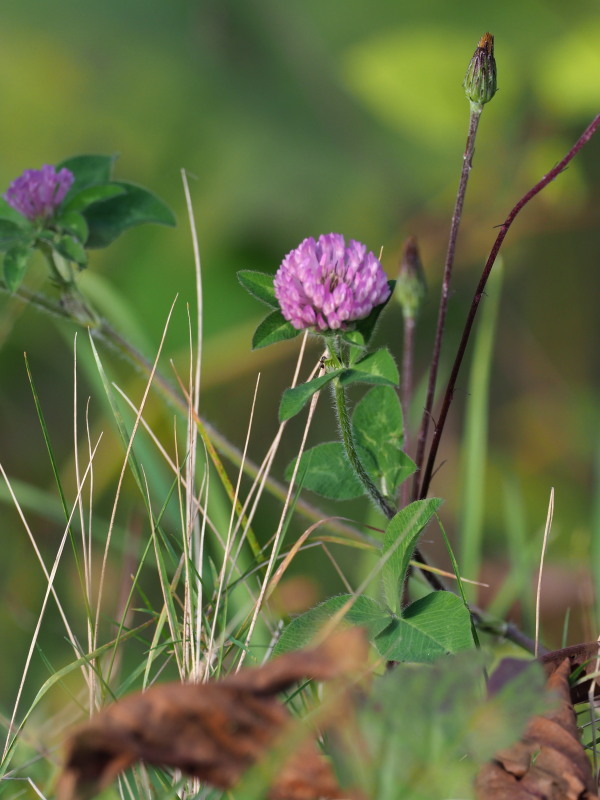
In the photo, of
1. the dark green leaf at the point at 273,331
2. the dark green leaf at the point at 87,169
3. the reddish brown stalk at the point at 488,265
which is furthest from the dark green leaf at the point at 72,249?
the reddish brown stalk at the point at 488,265

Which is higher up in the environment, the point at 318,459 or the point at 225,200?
the point at 225,200

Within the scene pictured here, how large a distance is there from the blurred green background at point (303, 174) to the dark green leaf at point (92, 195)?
79 cm

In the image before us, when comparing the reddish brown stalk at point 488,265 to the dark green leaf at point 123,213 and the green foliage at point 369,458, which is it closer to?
the green foliage at point 369,458

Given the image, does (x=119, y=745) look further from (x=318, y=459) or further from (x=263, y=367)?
(x=263, y=367)

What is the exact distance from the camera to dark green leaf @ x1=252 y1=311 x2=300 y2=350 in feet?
2.16

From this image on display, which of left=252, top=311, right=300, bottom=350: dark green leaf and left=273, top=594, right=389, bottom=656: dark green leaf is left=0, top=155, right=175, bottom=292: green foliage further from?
left=273, top=594, right=389, bottom=656: dark green leaf

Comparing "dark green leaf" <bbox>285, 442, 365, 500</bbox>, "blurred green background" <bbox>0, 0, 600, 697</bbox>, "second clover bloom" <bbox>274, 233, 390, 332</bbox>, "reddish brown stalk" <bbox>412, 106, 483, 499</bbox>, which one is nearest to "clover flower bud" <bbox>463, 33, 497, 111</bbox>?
"reddish brown stalk" <bbox>412, 106, 483, 499</bbox>

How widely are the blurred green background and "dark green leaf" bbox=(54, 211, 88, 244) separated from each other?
80 centimetres

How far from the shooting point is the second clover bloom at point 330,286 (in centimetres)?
61

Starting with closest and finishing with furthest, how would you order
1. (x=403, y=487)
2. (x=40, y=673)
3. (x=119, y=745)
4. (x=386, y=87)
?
(x=119, y=745) → (x=403, y=487) → (x=40, y=673) → (x=386, y=87)

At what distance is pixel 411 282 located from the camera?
0.90m

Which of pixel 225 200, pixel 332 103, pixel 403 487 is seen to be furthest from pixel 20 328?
pixel 403 487

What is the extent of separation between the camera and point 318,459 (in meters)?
0.71

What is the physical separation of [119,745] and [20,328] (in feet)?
4.76
